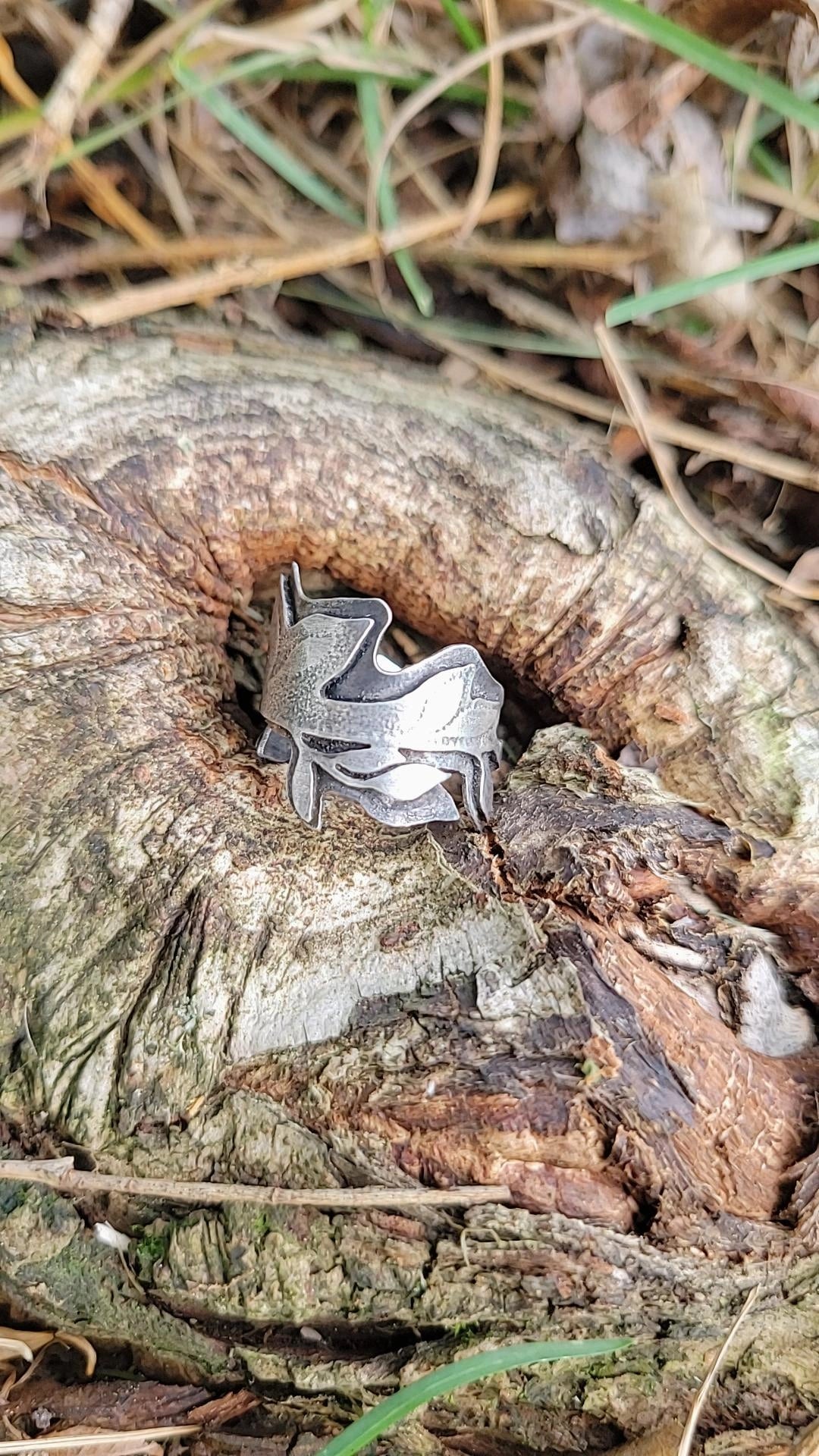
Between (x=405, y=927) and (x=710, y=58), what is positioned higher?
(x=710, y=58)

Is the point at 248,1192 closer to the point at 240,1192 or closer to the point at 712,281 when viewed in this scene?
the point at 240,1192

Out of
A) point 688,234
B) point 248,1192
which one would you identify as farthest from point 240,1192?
point 688,234

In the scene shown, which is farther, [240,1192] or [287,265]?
[287,265]

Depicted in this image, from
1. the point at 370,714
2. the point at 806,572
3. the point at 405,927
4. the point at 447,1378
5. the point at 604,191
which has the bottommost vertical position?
the point at 447,1378

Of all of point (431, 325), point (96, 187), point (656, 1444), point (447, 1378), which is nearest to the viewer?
point (447, 1378)

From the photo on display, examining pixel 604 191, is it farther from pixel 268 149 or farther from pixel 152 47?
pixel 152 47

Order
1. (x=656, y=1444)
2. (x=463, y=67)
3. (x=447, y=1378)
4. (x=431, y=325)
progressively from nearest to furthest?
(x=447, y=1378), (x=656, y=1444), (x=463, y=67), (x=431, y=325)

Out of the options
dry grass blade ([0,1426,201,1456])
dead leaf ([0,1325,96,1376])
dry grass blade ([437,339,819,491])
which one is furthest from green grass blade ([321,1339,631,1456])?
dry grass blade ([437,339,819,491])

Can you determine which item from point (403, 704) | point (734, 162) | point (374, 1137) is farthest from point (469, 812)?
point (734, 162)
